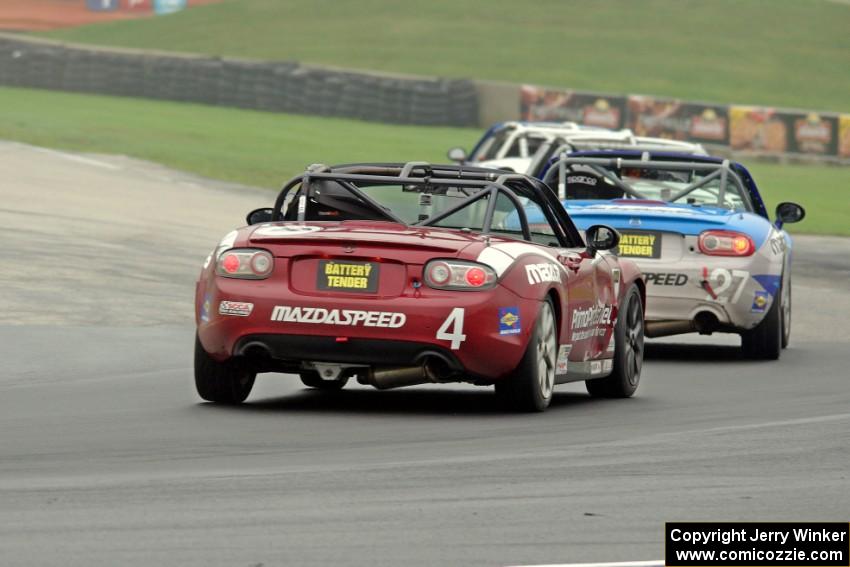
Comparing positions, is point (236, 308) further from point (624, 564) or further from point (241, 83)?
point (241, 83)

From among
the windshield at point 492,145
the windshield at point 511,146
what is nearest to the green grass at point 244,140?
the windshield at point 492,145

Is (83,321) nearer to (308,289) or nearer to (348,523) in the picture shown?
(308,289)

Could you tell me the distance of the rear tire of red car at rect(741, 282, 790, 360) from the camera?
46.4ft

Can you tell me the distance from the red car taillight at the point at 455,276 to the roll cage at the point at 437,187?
0.54 metres

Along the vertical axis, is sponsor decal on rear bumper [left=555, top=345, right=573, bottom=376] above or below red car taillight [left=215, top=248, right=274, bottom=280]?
below

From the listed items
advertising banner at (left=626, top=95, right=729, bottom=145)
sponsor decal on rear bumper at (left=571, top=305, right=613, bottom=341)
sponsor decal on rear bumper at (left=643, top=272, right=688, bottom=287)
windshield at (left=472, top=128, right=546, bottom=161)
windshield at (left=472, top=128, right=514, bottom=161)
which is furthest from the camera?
advertising banner at (left=626, top=95, right=729, bottom=145)

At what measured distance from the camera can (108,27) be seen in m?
67.4

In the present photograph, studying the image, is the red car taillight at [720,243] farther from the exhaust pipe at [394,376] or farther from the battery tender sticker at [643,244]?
the exhaust pipe at [394,376]

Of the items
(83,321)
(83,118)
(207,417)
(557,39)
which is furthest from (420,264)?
(557,39)

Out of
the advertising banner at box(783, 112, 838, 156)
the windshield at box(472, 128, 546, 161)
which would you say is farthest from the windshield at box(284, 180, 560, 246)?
the advertising banner at box(783, 112, 838, 156)

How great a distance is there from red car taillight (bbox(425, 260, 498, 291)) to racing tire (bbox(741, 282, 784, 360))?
4791 mm

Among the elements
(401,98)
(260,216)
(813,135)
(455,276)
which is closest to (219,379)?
(260,216)

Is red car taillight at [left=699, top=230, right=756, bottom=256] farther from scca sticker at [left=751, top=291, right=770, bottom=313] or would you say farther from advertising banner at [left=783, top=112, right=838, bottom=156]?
advertising banner at [left=783, top=112, right=838, bottom=156]

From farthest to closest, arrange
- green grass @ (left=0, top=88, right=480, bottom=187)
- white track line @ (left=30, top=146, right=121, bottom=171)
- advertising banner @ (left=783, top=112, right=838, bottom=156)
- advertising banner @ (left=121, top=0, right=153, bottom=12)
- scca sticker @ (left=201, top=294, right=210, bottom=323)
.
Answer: advertising banner @ (left=121, top=0, right=153, bottom=12) < advertising banner @ (left=783, top=112, right=838, bottom=156) < green grass @ (left=0, top=88, right=480, bottom=187) < white track line @ (left=30, top=146, right=121, bottom=171) < scca sticker @ (left=201, top=294, right=210, bottom=323)
